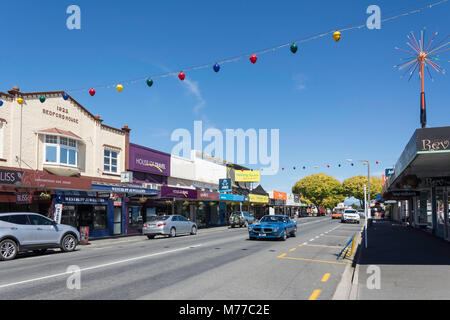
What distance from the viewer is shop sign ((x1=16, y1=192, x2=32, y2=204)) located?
63.7 ft

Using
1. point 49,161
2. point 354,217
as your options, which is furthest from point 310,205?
point 49,161

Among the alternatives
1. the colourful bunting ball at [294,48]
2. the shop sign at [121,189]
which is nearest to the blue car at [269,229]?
the shop sign at [121,189]

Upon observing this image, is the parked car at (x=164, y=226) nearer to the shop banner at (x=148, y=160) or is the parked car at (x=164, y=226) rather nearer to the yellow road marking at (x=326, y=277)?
the shop banner at (x=148, y=160)

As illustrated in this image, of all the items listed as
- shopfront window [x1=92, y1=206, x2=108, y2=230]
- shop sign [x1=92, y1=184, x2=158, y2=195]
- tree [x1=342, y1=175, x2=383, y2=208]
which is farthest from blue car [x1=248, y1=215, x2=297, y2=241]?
tree [x1=342, y1=175, x2=383, y2=208]

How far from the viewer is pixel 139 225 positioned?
97.6ft

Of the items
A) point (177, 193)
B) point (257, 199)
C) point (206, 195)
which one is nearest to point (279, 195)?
point (257, 199)

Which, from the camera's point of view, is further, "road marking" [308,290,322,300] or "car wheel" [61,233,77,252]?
"car wheel" [61,233,77,252]

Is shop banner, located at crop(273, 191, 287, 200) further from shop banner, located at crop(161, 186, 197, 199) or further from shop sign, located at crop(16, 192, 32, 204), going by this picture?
shop sign, located at crop(16, 192, 32, 204)

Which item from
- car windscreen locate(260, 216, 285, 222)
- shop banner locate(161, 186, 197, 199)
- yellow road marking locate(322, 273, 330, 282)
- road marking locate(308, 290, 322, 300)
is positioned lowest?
yellow road marking locate(322, 273, 330, 282)

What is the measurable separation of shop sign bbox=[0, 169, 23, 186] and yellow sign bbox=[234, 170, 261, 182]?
34.2 meters

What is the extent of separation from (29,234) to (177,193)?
1725cm

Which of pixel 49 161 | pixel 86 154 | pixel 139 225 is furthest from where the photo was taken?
pixel 139 225
